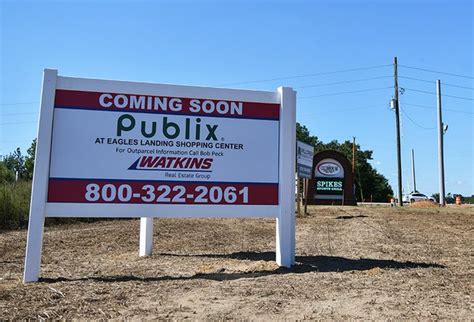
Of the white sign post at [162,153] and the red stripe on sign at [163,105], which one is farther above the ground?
the red stripe on sign at [163,105]

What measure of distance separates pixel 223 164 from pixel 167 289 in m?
2.78

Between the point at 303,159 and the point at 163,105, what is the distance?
12211mm

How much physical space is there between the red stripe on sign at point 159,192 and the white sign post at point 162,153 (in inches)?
0.7

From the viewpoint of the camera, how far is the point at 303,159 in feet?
65.9

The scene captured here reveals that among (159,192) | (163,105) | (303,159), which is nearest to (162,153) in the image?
(159,192)

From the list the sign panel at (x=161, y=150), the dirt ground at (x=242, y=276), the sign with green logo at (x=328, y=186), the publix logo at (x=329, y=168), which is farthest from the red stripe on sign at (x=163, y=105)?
the publix logo at (x=329, y=168)

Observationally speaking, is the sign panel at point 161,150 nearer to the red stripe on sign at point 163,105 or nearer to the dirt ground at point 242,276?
the red stripe on sign at point 163,105

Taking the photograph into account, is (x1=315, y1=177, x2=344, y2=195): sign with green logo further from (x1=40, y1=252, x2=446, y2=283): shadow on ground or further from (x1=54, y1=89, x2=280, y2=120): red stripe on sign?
(x1=54, y1=89, x2=280, y2=120): red stripe on sign

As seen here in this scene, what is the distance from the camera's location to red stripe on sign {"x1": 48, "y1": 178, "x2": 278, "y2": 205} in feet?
26.6

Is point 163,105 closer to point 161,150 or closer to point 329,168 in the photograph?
point 161,150

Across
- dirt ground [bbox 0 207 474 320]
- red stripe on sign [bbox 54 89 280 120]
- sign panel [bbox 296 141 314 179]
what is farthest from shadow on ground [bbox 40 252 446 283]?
sign panel [bbox 296 141 314 179]

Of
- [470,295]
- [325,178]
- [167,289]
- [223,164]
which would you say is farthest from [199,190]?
[325,178]

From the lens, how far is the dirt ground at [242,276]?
5.60 m

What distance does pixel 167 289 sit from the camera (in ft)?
22.3
